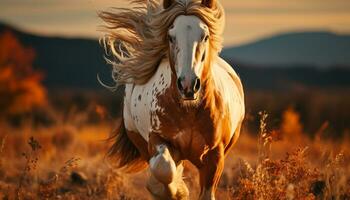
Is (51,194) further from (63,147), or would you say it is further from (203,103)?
(63,147)

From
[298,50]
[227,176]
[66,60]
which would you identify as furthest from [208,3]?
[298,50]

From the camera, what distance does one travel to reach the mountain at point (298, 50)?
446ft

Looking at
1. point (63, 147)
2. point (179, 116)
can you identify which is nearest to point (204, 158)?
point (179, 116)

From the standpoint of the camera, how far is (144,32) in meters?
8.04

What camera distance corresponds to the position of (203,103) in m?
6.81

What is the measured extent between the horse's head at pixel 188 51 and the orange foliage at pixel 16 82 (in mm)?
49071

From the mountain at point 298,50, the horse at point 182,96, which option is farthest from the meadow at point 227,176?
the mountain at point 298,50

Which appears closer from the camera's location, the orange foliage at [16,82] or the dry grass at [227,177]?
the dry grass at [227,177]

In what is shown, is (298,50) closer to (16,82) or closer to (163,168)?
(16,82)

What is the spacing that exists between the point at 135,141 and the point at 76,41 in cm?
11156

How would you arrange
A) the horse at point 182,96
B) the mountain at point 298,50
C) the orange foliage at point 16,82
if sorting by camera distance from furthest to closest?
the mountain at point 298,50
the orange foliage at point 16,82
the horse at point 182,96

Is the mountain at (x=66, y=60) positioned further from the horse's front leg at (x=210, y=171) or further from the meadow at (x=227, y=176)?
the horse's front leg at (x=210, y=171)

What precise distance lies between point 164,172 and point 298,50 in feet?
505

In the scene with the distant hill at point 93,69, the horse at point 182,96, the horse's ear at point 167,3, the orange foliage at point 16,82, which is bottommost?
the distant hill at point 93,69
